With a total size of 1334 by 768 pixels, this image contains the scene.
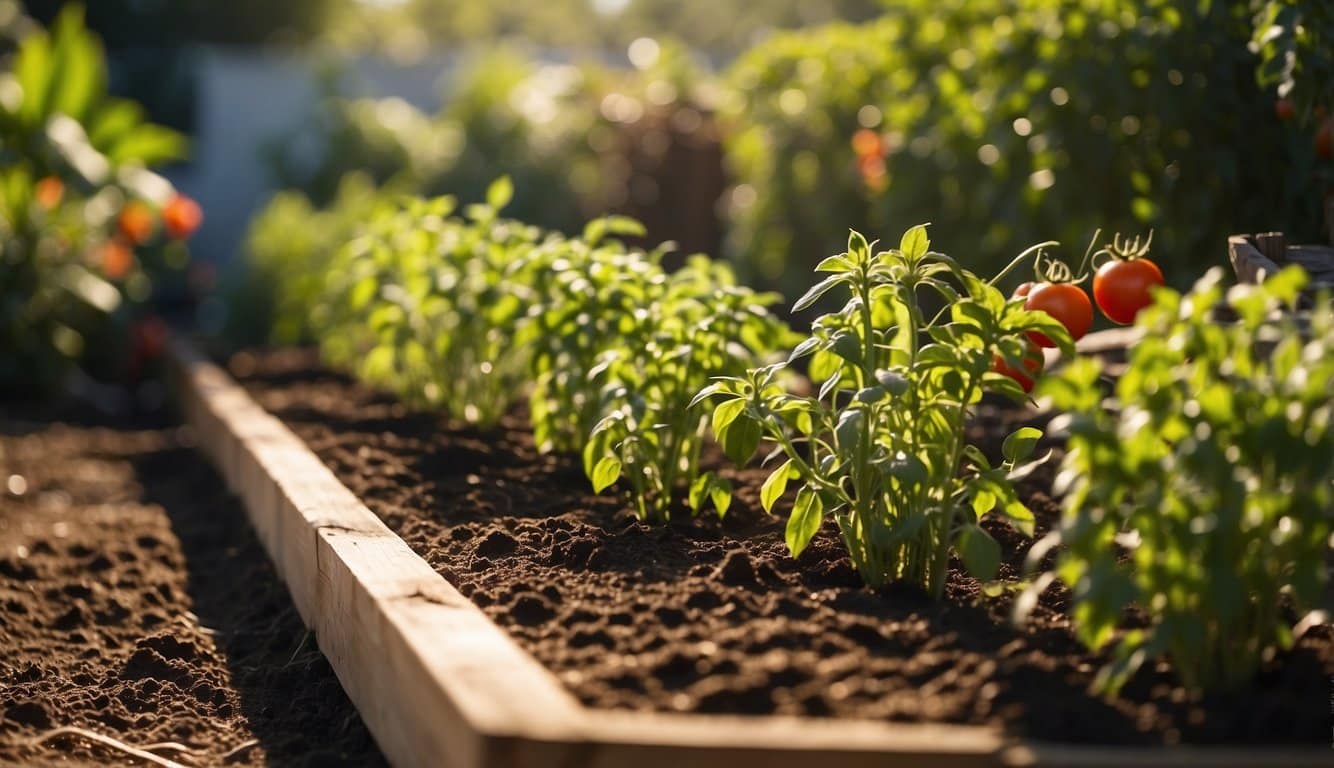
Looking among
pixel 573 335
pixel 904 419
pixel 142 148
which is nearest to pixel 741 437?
pixel 904 419

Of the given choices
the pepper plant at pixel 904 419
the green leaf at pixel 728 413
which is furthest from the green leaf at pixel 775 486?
the green leaf at pixel 728 413

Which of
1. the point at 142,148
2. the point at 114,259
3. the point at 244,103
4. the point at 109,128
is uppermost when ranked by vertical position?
the point at 244,103

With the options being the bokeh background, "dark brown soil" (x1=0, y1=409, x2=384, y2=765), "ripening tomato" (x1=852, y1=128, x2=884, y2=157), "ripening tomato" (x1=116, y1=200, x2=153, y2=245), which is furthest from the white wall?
"dark brown soil" (x1=0, y1=409, x2=384, y2=765)

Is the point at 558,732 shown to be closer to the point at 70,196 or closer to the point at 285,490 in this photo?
the point at 285,490

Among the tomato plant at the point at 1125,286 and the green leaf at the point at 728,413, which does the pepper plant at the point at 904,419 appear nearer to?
the green leaf at the point at 728,413

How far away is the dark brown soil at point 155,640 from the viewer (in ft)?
8.04

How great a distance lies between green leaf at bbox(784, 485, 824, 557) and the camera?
2.45 metres

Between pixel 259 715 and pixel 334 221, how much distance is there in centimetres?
439

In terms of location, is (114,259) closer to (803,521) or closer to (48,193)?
(48,193)

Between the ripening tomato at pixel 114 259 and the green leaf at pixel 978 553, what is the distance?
6078 millimetres

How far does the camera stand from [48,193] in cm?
693

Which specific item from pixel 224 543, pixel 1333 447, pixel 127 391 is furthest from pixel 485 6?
pixel 1333 447

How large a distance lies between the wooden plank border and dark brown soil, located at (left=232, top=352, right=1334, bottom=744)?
0.07m

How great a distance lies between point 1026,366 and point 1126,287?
31 cm
